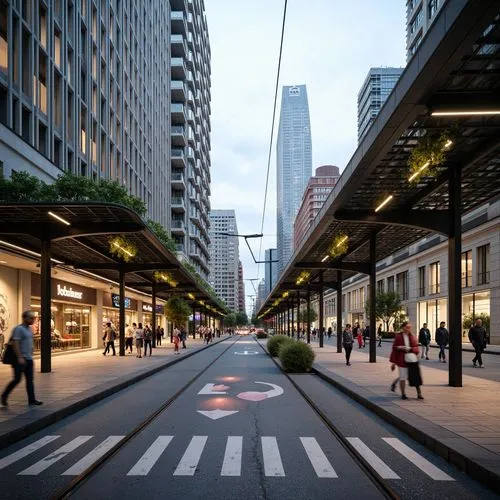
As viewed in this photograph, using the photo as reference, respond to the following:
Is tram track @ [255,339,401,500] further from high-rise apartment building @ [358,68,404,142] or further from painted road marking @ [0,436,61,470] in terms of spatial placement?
→ high-rise apartment building @ [358,68,404,142]

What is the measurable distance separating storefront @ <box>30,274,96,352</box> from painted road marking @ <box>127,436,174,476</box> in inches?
817

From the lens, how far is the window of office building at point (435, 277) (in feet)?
176

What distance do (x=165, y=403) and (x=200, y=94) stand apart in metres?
96.6

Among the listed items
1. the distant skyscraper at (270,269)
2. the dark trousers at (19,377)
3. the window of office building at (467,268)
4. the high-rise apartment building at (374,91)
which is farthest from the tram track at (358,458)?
the high-rise apartment building at (374,91)

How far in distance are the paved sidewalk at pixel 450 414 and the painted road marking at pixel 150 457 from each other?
3862 millimetres

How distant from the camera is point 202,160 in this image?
107m

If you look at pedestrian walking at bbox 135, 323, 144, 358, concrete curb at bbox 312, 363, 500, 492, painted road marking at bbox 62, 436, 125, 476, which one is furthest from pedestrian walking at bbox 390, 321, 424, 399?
pedestrian walking at bbox 135, 323, 144, 358

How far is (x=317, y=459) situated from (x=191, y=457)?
5.53 feet

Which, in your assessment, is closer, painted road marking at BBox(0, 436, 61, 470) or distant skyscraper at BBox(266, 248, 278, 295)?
painted road marking at BBox(0, 436, 61, 470)

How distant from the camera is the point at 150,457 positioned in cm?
756

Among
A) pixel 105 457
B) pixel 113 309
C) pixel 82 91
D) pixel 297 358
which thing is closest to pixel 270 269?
pixel 113 309

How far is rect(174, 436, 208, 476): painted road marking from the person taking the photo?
6820 mm

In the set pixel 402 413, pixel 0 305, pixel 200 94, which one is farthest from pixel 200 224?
pixel 402 413

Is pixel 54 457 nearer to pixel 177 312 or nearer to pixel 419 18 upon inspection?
pixel 177 312
